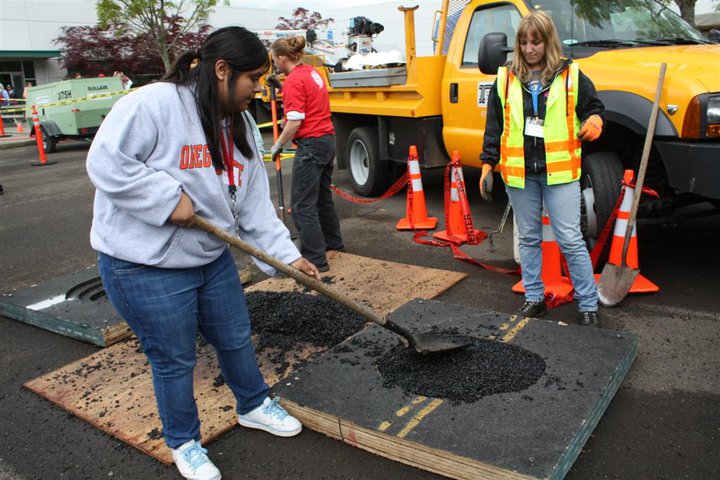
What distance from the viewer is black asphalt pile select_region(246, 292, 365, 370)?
13.7ft

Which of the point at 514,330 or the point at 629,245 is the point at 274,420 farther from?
the point at 629,245

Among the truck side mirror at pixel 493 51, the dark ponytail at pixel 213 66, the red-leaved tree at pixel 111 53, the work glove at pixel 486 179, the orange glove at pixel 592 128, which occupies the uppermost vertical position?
the red-leaved tree at pixel 111 53

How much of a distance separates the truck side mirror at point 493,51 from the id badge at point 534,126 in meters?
1.45

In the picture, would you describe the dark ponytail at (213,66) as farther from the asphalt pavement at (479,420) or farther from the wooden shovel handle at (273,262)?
the asphalt pavement at (479,420)

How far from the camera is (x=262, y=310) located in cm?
463

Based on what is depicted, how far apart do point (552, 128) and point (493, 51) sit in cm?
155

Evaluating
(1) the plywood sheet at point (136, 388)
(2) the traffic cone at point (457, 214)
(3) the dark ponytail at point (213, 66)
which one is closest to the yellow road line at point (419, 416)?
(1) the plywood sheet at point (136, 388)

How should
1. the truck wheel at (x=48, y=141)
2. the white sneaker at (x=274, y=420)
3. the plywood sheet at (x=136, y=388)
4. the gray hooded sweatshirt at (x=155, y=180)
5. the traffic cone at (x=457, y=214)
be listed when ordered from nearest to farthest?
the gray hooded sweatshirt at (x=155, y=180)
the white sneaker at (x=274, y=420)
the plywood sheet at (x=136, y=388)
the traffic cone at (x=457, y=214)
the truck wheel at (x=48, y=141)

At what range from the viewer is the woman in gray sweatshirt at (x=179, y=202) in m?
2.36

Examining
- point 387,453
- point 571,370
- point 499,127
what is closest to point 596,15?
point 499,127

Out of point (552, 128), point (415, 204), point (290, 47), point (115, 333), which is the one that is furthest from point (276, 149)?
point (552, 128)

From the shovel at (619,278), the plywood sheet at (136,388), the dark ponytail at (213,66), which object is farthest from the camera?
the shovel at (619,278)

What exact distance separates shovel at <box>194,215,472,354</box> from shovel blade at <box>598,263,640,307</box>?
137 centimetres

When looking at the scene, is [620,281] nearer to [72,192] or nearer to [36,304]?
[36,304]
